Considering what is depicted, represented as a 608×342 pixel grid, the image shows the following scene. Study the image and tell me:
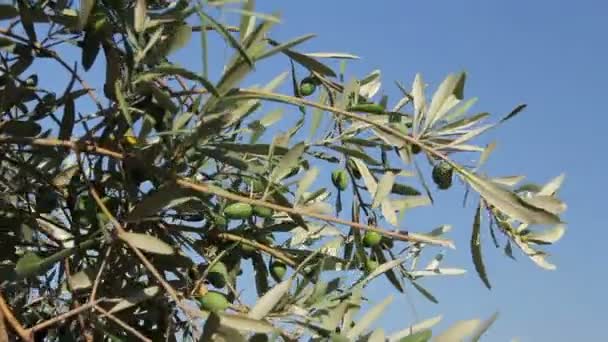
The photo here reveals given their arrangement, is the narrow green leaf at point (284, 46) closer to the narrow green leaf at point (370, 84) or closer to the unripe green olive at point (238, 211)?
the unripe green olive at point (238, 211)

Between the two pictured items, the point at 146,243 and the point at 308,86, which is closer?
the point at 146,243

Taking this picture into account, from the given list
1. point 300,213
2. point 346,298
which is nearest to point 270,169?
point 300,213

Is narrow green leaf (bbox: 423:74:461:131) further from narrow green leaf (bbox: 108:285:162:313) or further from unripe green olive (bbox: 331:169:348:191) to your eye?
narrow green leaf (bbox: 108:285:162:313)

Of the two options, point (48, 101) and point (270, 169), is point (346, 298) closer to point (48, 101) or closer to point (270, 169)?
point (270, 169)

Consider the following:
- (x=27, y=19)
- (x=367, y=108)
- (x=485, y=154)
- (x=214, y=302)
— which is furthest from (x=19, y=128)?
(x=485, y=154)

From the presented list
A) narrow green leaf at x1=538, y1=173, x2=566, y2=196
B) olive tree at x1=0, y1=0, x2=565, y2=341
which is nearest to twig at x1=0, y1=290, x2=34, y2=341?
olive tree at x1=0, y1=0, x2=565, y2=341

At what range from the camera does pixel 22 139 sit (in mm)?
1203

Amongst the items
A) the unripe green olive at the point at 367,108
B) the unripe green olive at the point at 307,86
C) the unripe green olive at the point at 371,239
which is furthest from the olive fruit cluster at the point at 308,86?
the unripe green olive at the point at 371,239

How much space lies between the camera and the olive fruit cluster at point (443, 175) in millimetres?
1233

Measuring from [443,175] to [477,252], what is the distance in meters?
0.13

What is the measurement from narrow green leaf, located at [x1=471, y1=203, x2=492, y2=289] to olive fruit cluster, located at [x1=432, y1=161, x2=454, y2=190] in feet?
0.21

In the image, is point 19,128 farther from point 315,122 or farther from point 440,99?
point 440,99

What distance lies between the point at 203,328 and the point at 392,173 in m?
0.40

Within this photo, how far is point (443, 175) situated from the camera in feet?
4.08
